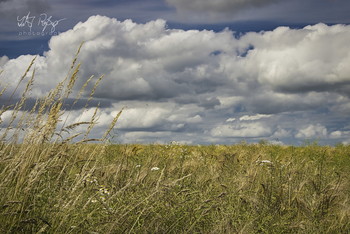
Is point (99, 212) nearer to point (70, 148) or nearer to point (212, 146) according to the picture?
point (70, 148)

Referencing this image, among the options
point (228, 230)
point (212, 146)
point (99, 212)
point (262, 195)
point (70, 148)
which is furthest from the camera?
point (212, 146)

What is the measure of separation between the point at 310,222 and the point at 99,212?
8.05 feet

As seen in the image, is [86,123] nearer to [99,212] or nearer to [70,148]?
[70,148]

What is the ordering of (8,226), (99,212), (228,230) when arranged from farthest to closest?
1. (99,212)
2. (228,230)
3. (8,226)

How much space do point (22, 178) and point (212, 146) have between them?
13.1m

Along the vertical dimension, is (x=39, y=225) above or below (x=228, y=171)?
above

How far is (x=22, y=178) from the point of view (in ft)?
10.2

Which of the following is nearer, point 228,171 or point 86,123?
point 86,123

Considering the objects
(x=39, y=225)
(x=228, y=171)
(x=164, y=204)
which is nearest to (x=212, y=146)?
(x=228, y=171)

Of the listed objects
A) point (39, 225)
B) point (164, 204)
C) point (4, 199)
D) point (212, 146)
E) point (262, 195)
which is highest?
point (4, 199)

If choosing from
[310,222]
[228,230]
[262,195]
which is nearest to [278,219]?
[310,222]

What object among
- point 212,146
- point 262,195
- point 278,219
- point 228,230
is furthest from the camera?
point 212,146

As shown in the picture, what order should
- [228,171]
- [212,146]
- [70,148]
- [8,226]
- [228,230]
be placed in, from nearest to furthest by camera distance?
[8,226], [228,230], [70,148], [228,171], [212,146]

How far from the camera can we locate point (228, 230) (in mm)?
3658
